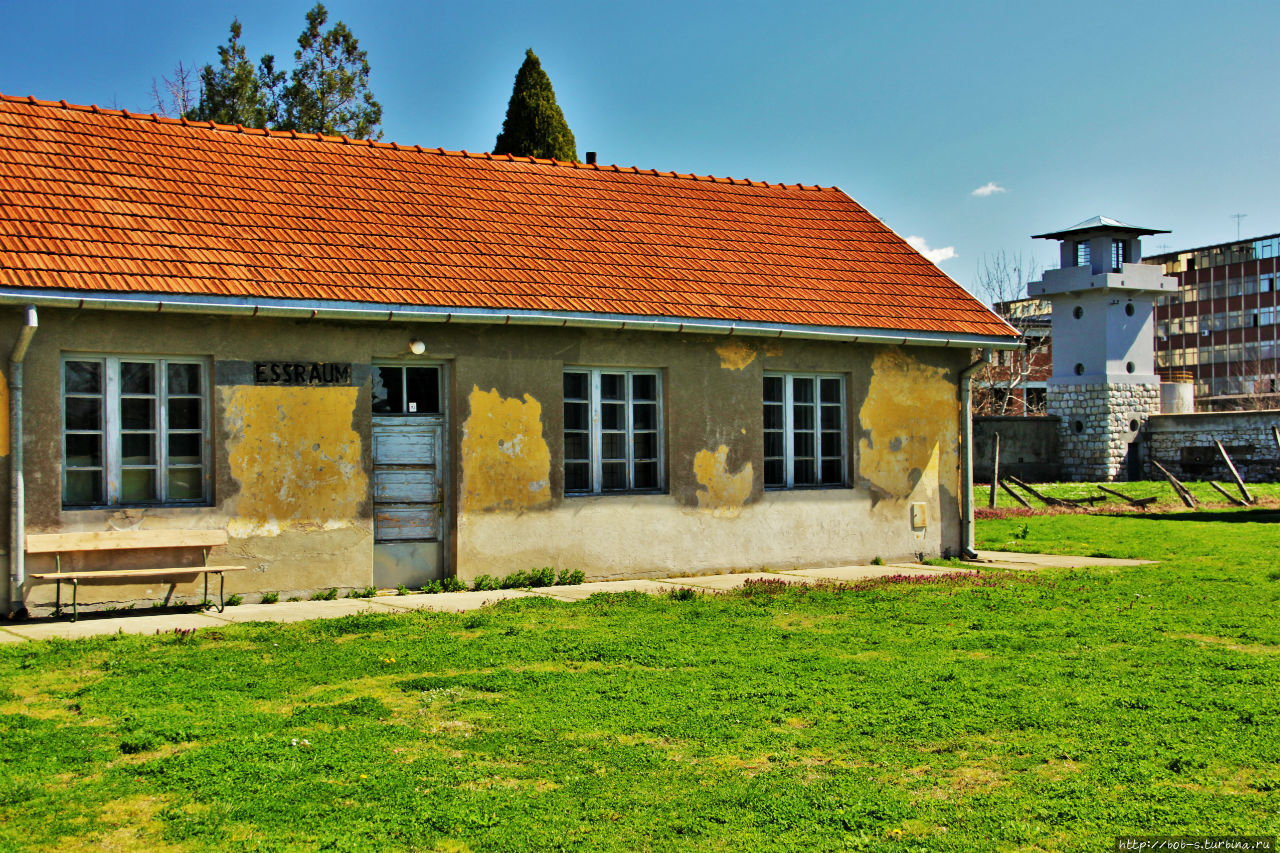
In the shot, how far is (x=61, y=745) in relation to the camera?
241 inches

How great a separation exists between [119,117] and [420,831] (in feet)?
36.2

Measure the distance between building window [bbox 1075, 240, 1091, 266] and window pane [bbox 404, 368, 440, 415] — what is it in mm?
41549

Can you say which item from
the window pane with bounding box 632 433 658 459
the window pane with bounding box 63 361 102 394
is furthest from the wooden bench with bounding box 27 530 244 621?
the window pane with bounding box 632 433 658 459

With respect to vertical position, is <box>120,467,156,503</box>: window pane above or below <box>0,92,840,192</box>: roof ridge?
below

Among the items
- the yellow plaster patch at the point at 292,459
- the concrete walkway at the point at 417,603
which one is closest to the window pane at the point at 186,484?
the yellow plaster patch at the point at 292,459

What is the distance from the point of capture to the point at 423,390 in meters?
12.6

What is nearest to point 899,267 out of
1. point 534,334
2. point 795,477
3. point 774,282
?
point 774,282

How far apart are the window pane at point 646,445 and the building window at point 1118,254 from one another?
129 feet

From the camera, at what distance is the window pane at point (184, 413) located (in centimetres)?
1134

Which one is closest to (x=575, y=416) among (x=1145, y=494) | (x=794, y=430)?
(x=794, y=430)

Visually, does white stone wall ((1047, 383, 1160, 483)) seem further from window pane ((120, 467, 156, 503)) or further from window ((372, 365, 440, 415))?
window pane ((120, 467, 156, 503))

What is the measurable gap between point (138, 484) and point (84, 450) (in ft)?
1.82

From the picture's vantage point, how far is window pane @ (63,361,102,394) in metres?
10.9

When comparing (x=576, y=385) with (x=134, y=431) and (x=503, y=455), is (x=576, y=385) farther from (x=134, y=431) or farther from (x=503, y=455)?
(x=134, y=431)
